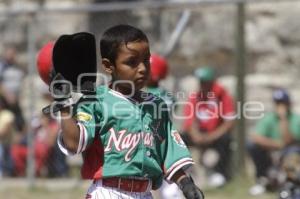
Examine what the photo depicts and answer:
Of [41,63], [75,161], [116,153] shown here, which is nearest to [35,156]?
[75,161]

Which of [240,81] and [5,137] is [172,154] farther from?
[5,137]

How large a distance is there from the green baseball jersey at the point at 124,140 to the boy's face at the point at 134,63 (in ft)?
0.51

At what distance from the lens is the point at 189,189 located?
17.0 ft

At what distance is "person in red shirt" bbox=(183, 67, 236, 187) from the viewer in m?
10.5

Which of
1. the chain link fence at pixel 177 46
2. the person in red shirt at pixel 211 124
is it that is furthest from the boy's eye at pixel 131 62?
the chain link fence at pixel 177 46

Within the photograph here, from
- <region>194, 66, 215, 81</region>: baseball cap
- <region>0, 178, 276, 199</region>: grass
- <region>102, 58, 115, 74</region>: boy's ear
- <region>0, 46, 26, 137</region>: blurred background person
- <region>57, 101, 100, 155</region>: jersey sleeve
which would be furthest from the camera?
<region>0, 46, 26, 137</region>: blurred background person

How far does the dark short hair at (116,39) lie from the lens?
5.17 m

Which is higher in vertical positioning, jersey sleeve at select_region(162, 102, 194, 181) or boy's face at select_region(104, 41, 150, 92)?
boy's face at select_region(104, 41, 150, 92)

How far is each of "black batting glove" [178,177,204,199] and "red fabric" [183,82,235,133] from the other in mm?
5153

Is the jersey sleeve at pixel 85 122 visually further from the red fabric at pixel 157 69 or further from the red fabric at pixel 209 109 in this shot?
the red fabric at pixel 209 109

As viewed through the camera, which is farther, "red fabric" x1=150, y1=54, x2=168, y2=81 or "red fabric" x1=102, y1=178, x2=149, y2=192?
"red fabric" x1=150, y1=54, x2=168, y2=81

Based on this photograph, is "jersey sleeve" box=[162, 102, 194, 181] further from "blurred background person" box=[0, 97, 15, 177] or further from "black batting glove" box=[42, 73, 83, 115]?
"blurred background person" box=[0, 97, 15, 177]

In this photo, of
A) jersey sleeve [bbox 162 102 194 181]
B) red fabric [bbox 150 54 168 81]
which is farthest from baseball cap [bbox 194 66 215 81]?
jersey sleeve [bbox 162 102 194 181]

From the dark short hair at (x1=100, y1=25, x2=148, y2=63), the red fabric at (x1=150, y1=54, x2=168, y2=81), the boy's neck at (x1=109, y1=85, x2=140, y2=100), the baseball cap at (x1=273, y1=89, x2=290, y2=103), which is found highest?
the dark short hair at (x1=100, y1=25, x2=148, y2=63)
